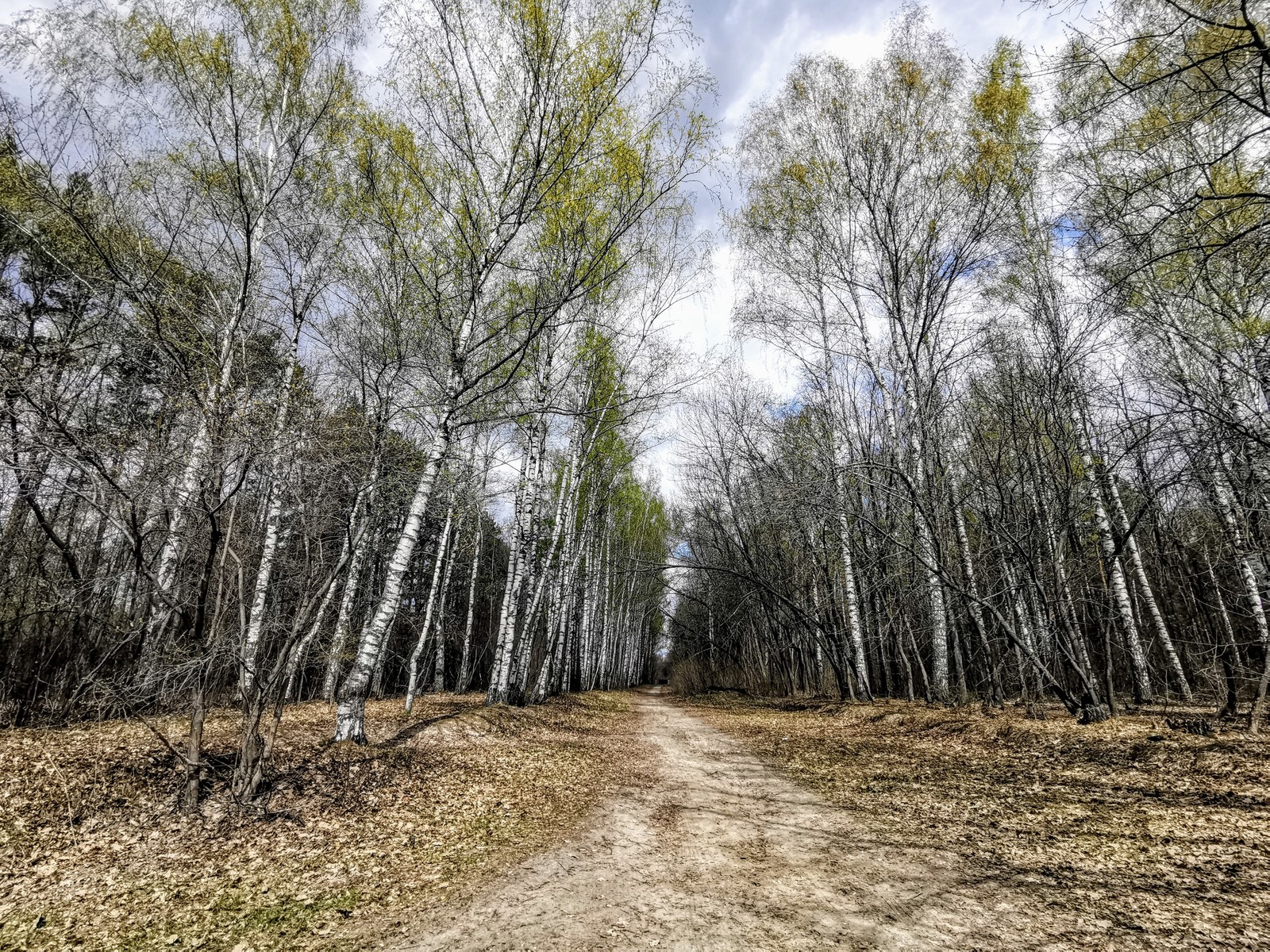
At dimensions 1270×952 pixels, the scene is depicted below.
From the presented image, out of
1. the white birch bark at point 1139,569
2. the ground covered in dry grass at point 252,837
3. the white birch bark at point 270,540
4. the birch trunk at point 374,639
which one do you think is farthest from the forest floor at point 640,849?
the white birch bark at point 1139,569

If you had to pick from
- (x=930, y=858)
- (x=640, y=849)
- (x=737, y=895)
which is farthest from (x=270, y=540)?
(x=930, y=858)

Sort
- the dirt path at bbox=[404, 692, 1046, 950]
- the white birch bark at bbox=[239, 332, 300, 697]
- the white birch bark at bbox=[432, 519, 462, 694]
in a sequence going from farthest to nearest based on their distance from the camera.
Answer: the white birch bark at bbox=[432, 519, 462, 694], the white birch bark at bbox=[239, 332, 300, 697], the dirt path at bbox=[404, 692, 1046, 950]

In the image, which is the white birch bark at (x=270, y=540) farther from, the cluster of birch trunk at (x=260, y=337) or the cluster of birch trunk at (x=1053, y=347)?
the cluster of birch trunk at (x=1053, y=347)

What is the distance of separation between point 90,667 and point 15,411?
3.63 metres

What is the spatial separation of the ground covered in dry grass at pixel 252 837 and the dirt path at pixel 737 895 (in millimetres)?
508

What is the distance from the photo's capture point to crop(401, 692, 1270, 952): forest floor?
2.80 m

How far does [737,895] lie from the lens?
130 inches

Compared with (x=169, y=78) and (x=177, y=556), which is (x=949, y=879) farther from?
(x=169, y=78)

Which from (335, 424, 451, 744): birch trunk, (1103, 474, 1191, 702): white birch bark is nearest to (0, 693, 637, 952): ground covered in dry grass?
(335, 424, 451, 744): birch trunk

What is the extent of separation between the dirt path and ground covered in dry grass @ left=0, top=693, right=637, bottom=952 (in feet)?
1.67

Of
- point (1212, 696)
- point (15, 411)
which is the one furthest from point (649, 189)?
point (1212, 696)

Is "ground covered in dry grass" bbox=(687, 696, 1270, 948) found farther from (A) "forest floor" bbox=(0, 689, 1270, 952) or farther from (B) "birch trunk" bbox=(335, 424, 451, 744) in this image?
(B) "birch trunk" bbox=(335, 424, 451, 744)

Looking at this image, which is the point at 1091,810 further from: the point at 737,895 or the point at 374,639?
the point at 374,639

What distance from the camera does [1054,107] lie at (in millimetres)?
5480
